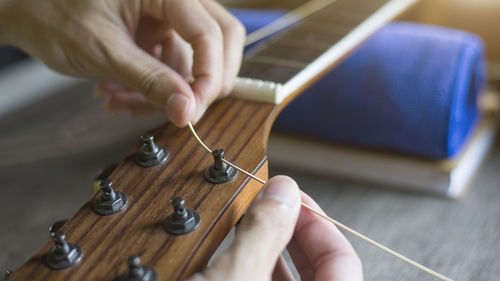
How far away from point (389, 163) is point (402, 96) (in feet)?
0.41

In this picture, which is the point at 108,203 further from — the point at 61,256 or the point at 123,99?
the point at 123,99

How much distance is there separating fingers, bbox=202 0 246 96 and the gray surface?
314 mm

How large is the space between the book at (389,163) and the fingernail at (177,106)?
439mm

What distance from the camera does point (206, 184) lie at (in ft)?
1.66

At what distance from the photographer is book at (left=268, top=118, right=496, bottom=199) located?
0.86 m

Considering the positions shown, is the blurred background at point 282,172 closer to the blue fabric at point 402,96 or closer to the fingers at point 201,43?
the blue fabric at point 402,96

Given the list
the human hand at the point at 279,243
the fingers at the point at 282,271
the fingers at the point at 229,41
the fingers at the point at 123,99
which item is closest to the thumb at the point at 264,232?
the human hand at the point at 279,243

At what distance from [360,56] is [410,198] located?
0.92ft

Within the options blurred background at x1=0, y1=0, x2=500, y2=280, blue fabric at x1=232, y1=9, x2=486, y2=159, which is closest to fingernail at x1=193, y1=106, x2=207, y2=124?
blurred background at x1=0, y1=0, x2=500, y2=280

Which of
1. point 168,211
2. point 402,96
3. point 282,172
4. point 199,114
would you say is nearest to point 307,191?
point 282,172

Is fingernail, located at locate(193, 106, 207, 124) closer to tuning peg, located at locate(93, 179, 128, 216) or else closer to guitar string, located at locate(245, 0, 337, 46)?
tuning peg, located at locate(93, 179, 128, 216)

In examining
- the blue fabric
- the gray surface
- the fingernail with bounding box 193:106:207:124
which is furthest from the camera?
the blue fabric

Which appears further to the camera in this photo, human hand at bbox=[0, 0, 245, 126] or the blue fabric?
the blue fabric

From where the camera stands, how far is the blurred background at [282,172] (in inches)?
29.2
